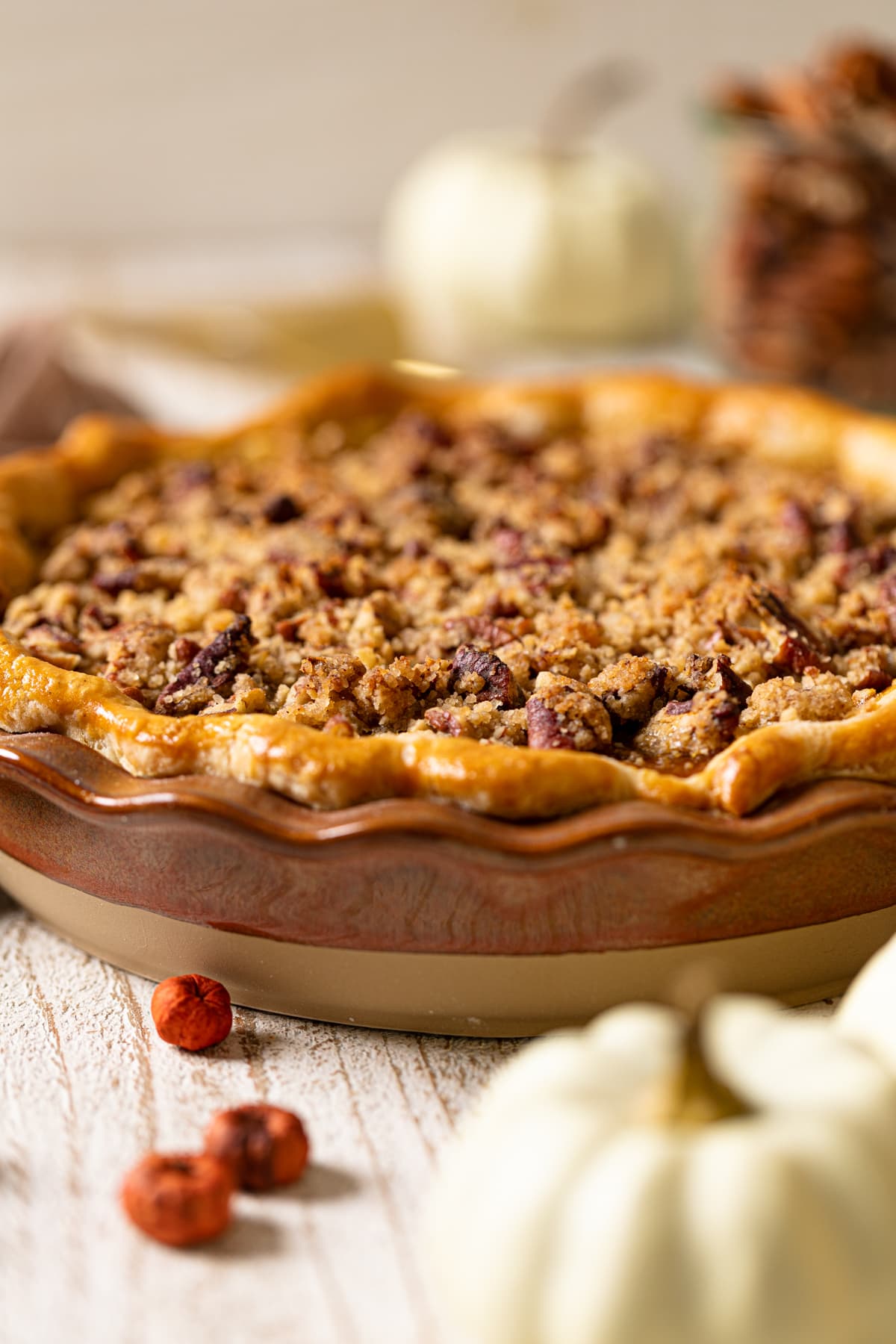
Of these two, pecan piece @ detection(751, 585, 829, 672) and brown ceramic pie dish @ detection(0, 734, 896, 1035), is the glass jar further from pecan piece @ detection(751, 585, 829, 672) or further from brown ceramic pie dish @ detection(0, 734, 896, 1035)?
brown ceramic pie dish @ detection(0, 734, 896, 1035)

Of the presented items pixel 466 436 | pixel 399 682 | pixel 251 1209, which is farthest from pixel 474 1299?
pixel 466 436

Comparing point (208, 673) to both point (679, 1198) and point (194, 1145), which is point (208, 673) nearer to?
point (194, 1145)

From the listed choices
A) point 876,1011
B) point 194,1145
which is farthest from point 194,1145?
point 876,1011

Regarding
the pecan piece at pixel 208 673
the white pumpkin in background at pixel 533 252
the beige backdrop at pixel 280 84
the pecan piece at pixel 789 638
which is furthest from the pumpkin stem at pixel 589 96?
the pecan piece at pixel 208 673

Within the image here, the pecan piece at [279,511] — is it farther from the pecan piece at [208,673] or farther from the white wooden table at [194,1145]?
the white wooden table at [194,1145]

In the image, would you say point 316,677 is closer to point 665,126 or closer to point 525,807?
point 525,807

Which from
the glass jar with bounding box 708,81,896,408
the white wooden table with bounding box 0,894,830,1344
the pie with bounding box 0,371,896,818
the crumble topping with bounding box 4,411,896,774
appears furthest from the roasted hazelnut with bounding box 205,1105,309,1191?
the glass jar with bounding box 708,81,896,408

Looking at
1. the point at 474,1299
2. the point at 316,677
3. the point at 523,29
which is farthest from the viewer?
the point at 523,29
